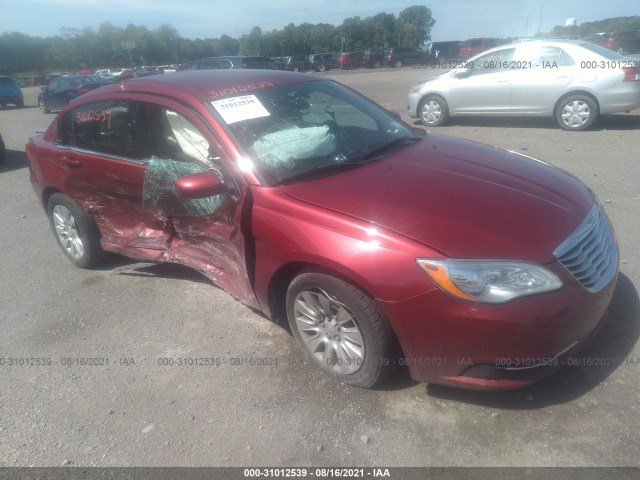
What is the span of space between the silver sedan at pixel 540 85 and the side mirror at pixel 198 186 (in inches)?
313

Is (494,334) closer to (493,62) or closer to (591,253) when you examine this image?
(591,253)

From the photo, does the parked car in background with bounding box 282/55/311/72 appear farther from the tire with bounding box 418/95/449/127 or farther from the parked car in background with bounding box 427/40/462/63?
the tire with bounding box 418/95/449/127

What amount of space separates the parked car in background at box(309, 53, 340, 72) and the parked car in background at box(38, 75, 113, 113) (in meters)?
26.0

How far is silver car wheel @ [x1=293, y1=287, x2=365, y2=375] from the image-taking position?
2.73m

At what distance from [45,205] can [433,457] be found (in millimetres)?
4251

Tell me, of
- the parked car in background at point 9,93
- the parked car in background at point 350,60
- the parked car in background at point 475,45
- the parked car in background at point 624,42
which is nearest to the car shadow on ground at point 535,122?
the parked car in background at point 9,93

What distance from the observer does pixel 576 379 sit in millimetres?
2750

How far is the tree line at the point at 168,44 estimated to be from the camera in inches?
2425

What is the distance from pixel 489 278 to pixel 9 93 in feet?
88.5

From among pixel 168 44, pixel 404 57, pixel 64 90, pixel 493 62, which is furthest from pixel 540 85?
pixel 168 44

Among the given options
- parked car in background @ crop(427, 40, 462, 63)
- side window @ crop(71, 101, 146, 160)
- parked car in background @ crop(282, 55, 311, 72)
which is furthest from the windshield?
parked car in background @ crop(282, 55, 311, 72)

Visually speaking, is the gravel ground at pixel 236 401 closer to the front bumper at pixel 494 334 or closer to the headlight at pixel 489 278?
the front bumper at pixel 494 334

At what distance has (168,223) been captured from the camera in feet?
12.2

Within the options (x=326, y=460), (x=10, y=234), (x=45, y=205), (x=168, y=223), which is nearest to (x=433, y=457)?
(x=326, y=460)
